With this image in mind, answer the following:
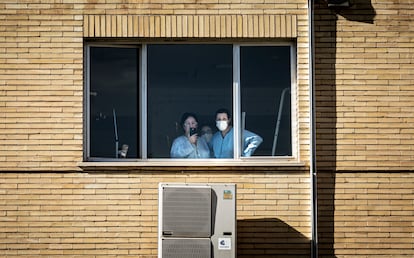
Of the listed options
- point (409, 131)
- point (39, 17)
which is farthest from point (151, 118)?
point (409, 131)

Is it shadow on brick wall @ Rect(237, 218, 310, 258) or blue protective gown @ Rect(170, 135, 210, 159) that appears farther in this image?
blue protective gown @ Rect(170, 135, 210, 159)

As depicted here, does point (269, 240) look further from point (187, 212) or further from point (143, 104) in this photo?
point (143, 104)

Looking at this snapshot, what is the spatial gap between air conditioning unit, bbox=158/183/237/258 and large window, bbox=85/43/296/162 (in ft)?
3.57

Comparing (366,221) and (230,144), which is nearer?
(366,221)

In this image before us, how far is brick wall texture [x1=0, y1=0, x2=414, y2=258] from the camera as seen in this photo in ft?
38.3

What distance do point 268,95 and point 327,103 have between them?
846 millimetres

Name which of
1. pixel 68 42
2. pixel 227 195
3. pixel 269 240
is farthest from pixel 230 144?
pixel 68 42

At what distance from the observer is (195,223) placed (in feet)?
36.2

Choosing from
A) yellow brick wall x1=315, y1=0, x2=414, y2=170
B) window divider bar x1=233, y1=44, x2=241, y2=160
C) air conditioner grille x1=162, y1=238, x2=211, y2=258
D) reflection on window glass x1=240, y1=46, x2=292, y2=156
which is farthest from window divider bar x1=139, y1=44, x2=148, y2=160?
yellow brick wall x1=315, y1=0, x2=414, y2=170

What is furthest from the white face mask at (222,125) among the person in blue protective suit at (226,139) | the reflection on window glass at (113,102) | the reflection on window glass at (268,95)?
the reflection on window glass at (113,102)

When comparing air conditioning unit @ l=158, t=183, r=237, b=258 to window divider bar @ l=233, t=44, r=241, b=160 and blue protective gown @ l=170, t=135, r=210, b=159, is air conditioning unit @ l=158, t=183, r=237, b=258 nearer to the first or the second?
blue protective gown @ l=170, t=135, r=210, b=159

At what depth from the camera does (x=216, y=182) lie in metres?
11.7

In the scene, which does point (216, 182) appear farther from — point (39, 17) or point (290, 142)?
point (39, 17)

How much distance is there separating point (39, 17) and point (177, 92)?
214 centimetres
